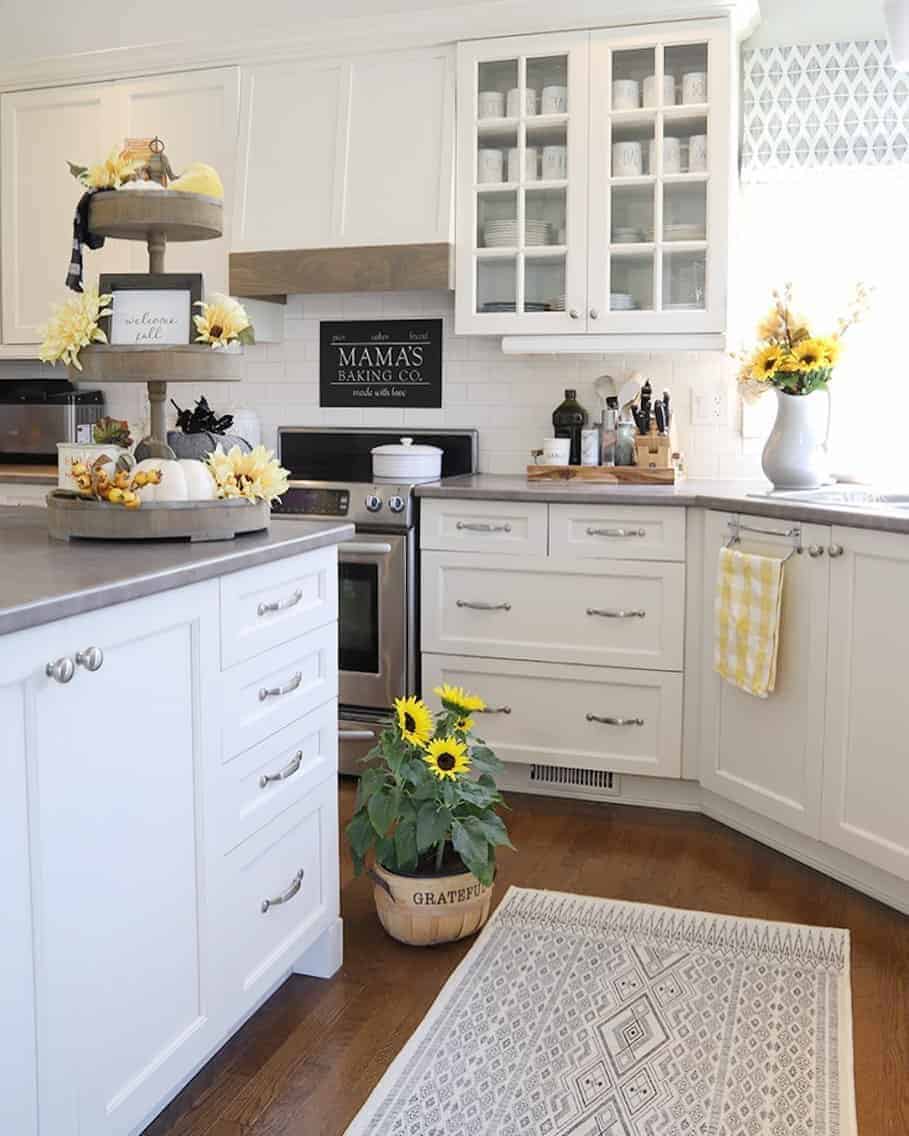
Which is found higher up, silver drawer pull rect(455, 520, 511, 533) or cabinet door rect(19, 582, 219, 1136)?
silver drawer pull rect(455, 520, 511, 533)

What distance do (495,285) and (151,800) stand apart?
8.42 feet

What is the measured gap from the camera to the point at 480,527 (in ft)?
12.1

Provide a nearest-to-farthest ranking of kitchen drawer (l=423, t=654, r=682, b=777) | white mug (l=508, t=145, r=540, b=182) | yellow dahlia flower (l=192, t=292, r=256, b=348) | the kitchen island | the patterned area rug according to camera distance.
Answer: the kitchen island
the patterned area rug
yellow dahlia flower (l=192, t=292, r=256, b=348)
kitchen drawer (l=423, t=654, r=682, b=777)
white mug (l=508, t=145, r=540, b=182)

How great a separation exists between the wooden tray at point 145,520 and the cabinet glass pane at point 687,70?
90.5 inches

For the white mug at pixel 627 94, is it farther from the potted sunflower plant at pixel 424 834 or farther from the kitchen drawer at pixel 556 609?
the potted sunflower plant at pixel 424 834

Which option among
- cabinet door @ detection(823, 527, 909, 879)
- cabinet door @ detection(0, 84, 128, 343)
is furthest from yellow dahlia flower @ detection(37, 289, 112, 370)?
cabinet door @ detection(0, 84, 128, 343)

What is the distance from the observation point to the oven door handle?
3.72 metres

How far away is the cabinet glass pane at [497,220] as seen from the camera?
12.8ft

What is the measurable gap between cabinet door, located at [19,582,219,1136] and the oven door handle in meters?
1.74

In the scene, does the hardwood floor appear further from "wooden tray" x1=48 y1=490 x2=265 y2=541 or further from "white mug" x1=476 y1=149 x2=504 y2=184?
"white mug" x1=476 y1=149 x2=504 y2=184

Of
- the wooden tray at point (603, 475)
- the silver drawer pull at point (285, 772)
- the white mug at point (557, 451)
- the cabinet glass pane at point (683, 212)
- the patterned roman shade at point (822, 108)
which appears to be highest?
the patterned roman shade at point (822, 108)

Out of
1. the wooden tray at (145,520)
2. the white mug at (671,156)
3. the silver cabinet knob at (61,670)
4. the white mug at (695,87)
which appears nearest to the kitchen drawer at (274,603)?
the wooden tray at (145,520)

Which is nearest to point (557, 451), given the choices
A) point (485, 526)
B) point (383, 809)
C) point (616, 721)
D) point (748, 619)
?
point (485, 526)

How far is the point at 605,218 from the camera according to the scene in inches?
149
